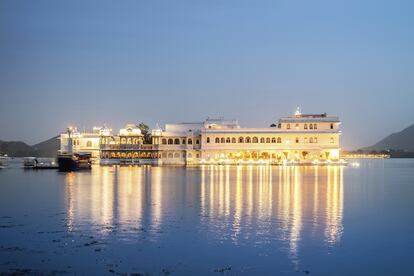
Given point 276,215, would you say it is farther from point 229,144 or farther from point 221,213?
point 229,144

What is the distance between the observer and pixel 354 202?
103 ft

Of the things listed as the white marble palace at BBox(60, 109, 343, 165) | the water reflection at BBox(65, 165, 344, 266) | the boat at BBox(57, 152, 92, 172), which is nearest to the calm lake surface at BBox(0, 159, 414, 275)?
the water reflection at BBox(65, 165, 344, 266)

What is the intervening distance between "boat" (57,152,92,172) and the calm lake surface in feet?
131

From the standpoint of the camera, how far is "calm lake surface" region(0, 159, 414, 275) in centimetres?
1498

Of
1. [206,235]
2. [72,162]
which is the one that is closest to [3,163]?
[72,162]

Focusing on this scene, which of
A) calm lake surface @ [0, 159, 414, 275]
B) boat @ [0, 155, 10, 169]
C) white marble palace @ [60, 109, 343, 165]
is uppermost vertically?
white marble palace @ [60, 109, 343, 165]

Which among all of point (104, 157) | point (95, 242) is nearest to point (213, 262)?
point (95, 242)

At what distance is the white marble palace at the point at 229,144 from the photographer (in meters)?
94.6

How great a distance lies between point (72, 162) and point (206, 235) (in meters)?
56.2

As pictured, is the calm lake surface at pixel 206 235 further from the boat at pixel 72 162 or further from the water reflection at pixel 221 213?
the boat at pixel 72 162

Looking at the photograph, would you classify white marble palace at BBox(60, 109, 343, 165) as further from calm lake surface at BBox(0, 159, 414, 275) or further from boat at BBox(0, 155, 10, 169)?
calm lake surface at BBox(0, 159, 414, 275)

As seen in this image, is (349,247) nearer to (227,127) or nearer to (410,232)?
(410,232)

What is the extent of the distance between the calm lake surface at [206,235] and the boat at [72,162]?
39997mm

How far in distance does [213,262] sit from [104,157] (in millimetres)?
87449
